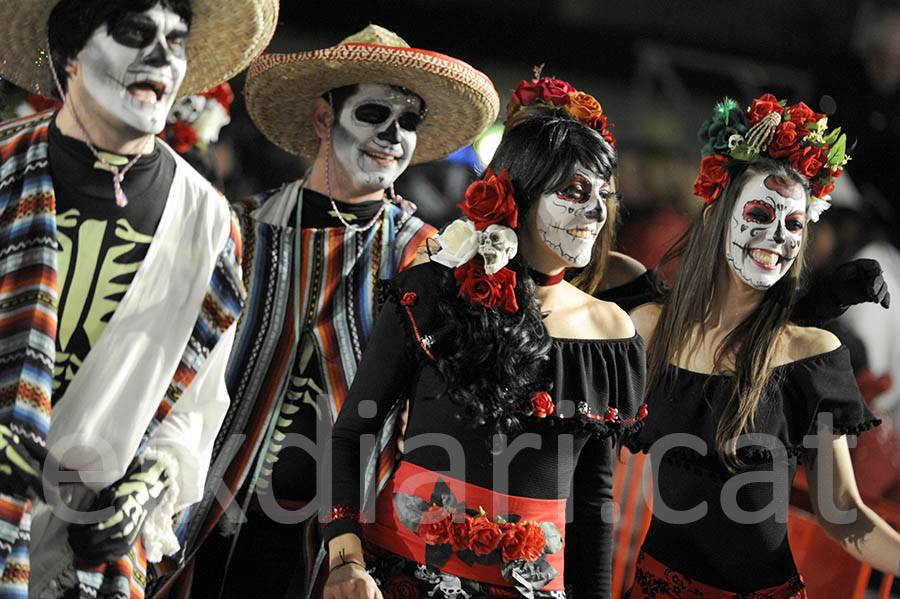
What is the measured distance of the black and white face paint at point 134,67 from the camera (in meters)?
1.96

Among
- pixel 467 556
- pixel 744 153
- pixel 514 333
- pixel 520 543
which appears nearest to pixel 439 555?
pixel 467 556

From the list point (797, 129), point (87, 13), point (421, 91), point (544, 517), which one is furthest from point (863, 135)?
point (87, 13)

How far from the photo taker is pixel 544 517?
1.98 m

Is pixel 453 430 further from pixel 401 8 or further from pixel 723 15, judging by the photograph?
pixel 723 15

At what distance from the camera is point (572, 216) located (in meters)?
2.03

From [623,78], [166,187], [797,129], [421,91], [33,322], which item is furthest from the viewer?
[623,78]

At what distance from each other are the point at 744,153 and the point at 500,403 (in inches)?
44.4

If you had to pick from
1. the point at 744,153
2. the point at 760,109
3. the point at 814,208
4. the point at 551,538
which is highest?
the point at 760,109

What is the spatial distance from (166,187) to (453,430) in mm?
822

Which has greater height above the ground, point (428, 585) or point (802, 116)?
point (802, 116)

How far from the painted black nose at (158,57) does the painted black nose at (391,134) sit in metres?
0.83

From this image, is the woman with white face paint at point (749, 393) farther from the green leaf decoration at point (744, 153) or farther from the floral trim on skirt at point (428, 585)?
the floral trim on skirt at point (428, 585)

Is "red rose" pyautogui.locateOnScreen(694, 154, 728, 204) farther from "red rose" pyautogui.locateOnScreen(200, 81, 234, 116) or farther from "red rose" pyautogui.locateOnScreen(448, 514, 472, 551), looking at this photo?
"red rose" pyautogui.locateOnScreen(200, 81, 234, 116)

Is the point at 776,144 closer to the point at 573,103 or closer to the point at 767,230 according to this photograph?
the point at 767,230
